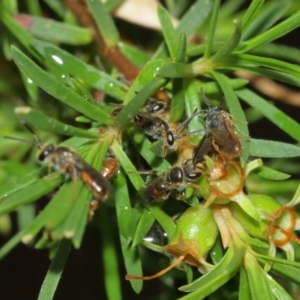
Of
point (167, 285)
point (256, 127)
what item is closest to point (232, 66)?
point (167, 285)

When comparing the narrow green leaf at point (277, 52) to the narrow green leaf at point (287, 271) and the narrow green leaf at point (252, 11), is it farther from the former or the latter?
the narrow green leaf at point (287, 271)

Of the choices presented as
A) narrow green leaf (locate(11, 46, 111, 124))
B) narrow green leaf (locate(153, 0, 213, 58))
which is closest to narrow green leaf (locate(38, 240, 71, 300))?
narrow green leaf (locate(11, 46, 111, 124))

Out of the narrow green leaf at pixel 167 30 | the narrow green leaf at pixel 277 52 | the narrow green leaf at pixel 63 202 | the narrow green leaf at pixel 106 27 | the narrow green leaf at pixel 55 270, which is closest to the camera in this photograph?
the narrow green leaf at pixel 63 202

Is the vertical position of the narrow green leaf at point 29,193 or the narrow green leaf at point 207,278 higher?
the narrow green leaf at point 29,193

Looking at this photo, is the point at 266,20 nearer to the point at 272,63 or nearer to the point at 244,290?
the point at 272,63

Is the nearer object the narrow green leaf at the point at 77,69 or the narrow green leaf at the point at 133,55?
the narrow green leaf at the point at 77,69

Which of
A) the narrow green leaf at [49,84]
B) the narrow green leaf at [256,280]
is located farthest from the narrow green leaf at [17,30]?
the narrow green leaf at [256,280]

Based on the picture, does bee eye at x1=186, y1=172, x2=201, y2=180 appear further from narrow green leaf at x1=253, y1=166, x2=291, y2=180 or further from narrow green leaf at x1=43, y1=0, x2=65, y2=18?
narrow green leaf at x1=43, y1=0, x2=65, y2=18
